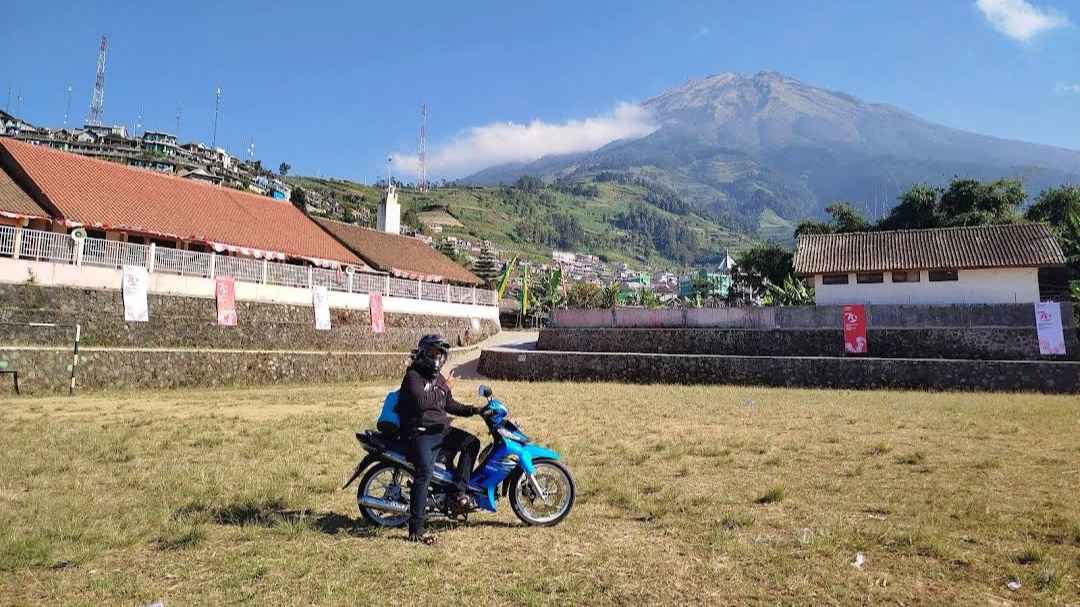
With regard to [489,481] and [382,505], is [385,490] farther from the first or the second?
[489,481]

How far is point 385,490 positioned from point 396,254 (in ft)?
99.2

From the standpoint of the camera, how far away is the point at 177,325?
1897 cm

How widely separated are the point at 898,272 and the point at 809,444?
23.5 metres

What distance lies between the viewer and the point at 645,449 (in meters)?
8.84

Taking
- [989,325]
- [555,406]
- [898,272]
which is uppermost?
[898,272]

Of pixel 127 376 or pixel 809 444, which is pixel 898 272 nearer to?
pixel 809 444

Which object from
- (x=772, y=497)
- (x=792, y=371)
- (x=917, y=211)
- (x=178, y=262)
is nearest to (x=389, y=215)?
(x=178, y=262)

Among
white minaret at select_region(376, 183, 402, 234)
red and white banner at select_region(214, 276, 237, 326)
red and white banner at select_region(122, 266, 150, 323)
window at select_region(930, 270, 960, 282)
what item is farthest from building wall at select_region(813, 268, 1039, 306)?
red and white banner at select_region(122, 266, 150, 323)

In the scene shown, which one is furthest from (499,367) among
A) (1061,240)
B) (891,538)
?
(1061,240)

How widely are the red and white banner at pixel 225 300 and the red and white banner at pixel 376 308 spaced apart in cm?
581

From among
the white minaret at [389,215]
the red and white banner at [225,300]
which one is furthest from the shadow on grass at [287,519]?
the white minaret at [389,215]

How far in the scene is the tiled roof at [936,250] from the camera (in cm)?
2678

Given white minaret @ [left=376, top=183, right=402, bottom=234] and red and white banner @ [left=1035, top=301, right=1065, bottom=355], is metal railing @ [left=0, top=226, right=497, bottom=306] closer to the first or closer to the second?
white minaret @ [left=376, top=183, right=402, bottom=234]

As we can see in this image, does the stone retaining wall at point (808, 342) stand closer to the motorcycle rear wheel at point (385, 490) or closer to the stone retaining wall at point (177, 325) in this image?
the stone retaining wall at point (177, 325)
